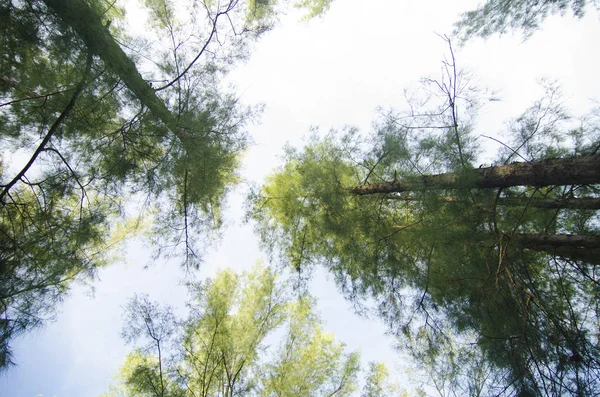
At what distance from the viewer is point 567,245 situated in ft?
8.68

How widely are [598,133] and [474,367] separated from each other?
2.52 meters

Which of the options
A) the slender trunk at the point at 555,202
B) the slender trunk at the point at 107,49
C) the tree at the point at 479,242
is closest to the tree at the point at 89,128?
the slender trunk at the point at 107,49

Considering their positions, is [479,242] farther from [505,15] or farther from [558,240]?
[505,15]

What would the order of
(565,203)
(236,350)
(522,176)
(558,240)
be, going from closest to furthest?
(522,176), (565,203), (558,240), (236,350)

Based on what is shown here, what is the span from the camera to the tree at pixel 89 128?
2441 millimetres

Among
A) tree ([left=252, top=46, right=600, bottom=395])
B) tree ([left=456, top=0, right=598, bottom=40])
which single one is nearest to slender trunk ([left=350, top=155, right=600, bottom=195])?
tree ([left=252, top=46, right=600, bottom=395])

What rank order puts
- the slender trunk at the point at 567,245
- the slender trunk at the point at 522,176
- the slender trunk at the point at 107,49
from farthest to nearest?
the slender trunk at the point at 567,245, the slender trunk at the point at 107,49, the slender trunk at the point at 522,176

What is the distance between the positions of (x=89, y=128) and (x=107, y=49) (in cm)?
104

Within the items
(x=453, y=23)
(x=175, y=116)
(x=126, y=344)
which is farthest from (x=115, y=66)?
(x=453, y=23)

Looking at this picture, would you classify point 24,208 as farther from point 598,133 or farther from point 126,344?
point 598,133

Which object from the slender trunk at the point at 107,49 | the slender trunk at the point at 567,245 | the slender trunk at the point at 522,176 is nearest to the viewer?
the slender trunk at the point at 522,176

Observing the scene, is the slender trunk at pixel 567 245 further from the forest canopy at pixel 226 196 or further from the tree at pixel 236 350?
the tree at pixel 236 350

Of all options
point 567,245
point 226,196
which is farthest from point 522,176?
point 226,196

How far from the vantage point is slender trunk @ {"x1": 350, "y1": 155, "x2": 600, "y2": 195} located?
6.37ft
